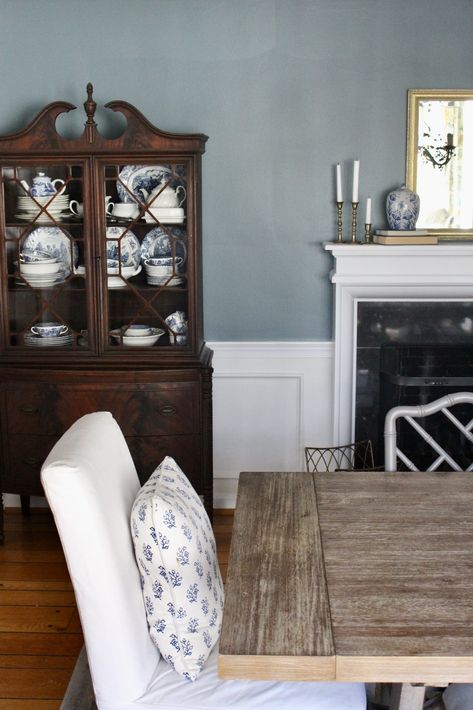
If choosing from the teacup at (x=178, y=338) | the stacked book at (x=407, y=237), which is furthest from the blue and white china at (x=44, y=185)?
the stacked book at (x=407, y=237)

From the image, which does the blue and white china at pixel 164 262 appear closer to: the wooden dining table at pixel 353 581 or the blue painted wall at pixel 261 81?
the blue painted wall at pixel 261 81

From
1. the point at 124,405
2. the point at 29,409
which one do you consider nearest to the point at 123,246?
the point at 124,405

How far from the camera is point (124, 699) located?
5.49ft

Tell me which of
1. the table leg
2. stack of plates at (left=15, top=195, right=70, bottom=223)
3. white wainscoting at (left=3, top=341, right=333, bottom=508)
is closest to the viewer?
the table leg

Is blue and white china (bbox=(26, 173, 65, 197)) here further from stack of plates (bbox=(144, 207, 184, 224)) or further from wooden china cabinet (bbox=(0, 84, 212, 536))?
stack of plates (bbox=(144, 207, 184, 224))

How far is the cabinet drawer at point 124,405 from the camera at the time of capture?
3.39m

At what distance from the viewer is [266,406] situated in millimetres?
3850

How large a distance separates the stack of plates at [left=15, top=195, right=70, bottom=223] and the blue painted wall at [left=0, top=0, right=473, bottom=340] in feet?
1.57

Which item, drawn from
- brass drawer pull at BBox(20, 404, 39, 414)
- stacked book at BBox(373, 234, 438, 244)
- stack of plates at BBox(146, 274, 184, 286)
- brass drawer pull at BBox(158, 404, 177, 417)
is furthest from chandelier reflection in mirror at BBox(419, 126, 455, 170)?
brass drawer pull at BBox(20, 404, 39, 414)

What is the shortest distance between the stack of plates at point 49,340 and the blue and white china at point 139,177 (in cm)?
63

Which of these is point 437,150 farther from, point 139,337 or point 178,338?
point 139,337

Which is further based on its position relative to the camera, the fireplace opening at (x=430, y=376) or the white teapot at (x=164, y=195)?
the fireplace opening at (x=430, y=376)

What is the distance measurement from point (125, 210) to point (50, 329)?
0.58 metres

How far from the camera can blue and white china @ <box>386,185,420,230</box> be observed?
3.52 meters
